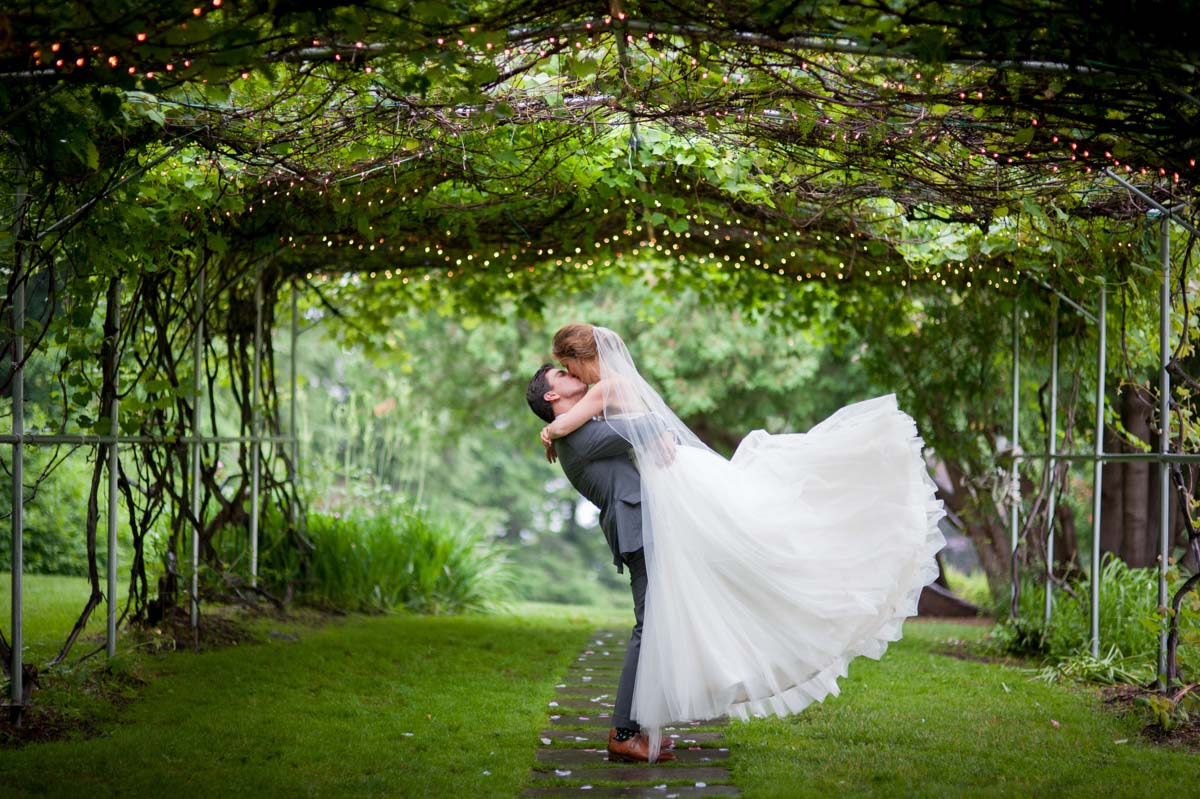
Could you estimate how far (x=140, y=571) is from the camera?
21.6 feet

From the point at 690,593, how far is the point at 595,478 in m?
0.65

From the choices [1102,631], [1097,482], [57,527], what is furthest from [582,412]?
[57,527]

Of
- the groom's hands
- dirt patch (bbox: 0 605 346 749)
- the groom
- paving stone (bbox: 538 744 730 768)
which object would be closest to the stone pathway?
paving stone (bbox: 538 744 730 768)

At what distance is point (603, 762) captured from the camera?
4.53 meters

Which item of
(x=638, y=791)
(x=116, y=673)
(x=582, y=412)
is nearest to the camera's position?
(x=638, y=791)

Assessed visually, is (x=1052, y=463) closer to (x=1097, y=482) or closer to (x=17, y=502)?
(x=1097, y=482)

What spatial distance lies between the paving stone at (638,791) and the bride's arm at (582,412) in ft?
4.59

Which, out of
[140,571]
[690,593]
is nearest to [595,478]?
[690,593]

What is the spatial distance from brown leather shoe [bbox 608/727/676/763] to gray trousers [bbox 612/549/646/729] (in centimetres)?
5

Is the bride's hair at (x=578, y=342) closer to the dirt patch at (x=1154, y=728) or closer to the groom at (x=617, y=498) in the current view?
the groom at (x=617, y=498)

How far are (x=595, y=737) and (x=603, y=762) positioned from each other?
54 cm

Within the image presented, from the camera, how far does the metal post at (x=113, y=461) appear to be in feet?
18.6

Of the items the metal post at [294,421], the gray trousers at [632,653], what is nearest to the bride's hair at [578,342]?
the gray trousers at [632,653]

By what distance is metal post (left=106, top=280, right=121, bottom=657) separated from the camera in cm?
567
